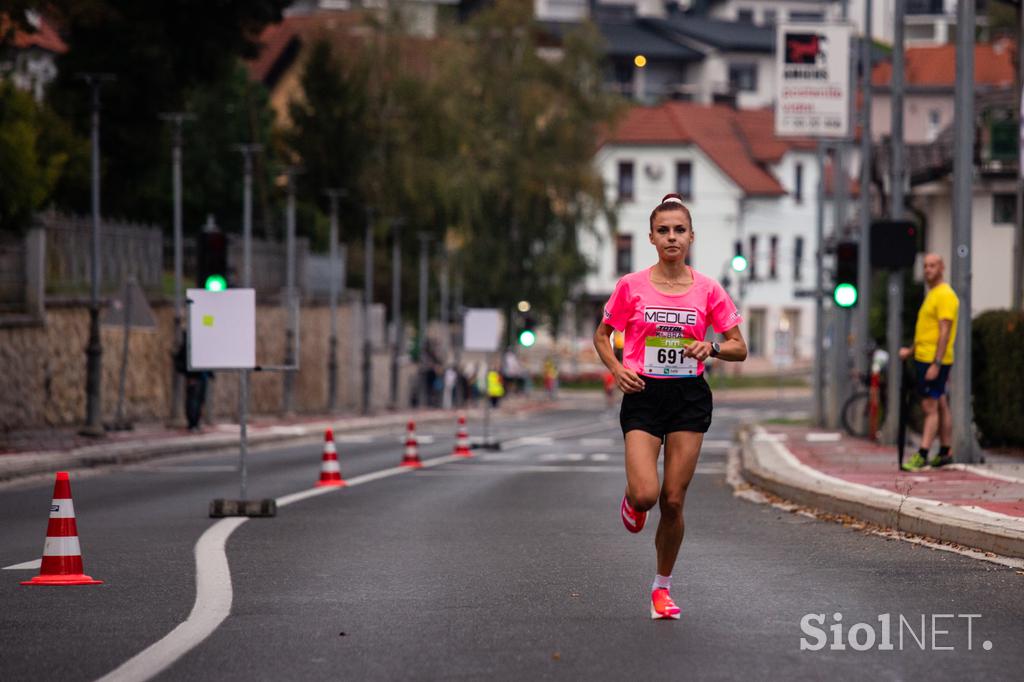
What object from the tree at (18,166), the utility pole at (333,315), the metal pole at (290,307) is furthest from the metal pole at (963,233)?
the utility pole at (333,315)

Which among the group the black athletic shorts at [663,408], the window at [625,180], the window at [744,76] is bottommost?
the black athletic shorts at [663,408]

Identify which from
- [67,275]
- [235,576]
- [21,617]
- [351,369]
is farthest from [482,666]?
[351,369]

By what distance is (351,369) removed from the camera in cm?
6419

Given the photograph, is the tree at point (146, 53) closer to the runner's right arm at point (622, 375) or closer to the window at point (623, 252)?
the runner's right arm at point (622, 375)

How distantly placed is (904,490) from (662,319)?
7847 mm

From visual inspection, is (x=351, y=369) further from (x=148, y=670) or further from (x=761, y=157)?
(x=148, y=670)

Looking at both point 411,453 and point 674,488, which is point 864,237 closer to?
point 411,453

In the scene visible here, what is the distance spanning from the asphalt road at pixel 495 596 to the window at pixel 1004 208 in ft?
119

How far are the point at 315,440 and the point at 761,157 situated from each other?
71386 millimetres

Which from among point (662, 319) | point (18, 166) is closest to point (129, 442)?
point (18, 166)

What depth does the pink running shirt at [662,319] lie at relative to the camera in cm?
979

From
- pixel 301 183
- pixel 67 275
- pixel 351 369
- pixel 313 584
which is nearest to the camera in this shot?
pixel 313 584

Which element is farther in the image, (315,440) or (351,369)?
(351,369)

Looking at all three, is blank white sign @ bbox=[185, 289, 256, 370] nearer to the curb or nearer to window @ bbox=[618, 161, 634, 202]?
the curb
